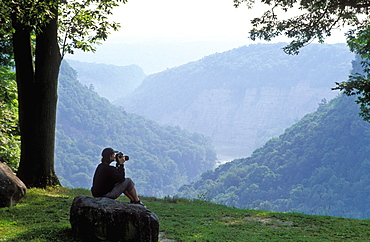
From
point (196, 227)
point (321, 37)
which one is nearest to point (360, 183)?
point (321, 37)

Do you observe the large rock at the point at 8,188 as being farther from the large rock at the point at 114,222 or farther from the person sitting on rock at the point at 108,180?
the large rock at the point at 114,222

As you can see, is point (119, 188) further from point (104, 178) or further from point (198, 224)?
point (198, 224)

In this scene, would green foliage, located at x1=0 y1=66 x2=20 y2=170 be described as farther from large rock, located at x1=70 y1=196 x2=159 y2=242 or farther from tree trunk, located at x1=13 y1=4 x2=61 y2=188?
large rock, located at x1=70 y1=196 x2=159 y2=242

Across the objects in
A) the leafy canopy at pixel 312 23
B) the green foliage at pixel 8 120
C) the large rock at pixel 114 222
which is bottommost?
the large rock at pixel 114 222

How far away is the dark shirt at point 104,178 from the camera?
790 centimetres

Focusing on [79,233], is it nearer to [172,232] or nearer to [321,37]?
[172,232]

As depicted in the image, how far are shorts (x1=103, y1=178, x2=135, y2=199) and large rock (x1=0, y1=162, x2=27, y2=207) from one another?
2947mm

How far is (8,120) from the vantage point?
1591 centimetres

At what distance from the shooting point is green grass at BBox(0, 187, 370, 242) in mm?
8016

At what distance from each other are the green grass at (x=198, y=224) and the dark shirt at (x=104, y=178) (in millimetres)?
1000

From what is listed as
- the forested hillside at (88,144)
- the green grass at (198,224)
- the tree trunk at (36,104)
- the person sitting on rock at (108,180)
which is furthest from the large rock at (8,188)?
the forested hillside at (88,144)

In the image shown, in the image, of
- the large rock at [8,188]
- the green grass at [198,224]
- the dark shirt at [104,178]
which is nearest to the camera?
the dark shirt at [104,178]

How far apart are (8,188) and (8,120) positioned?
290 inches

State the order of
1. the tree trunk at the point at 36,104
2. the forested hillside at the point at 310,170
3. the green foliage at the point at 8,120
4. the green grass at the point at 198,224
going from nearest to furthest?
the green grass at the point at 198,224
the tree trunk at the point at 36,104
the green foliage at the point at 8,120
the forested hillside at the point at 310,170
